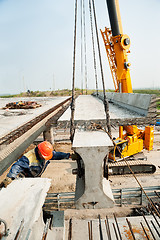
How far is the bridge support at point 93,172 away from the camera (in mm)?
2510

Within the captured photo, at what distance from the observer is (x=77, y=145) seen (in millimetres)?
2545

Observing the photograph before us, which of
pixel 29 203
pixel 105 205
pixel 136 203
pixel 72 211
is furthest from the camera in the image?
pixel 136 203

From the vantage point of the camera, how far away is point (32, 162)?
25.4 feet

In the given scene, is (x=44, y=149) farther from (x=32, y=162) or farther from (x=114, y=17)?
(x=114, y=17)

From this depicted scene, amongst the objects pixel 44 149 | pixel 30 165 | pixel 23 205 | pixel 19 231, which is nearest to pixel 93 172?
pixel 23 205

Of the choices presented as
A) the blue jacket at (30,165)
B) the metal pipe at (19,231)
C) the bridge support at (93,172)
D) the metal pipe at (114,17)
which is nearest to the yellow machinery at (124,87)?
the metal pipe at (114,17)

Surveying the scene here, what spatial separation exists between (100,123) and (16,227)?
262cm

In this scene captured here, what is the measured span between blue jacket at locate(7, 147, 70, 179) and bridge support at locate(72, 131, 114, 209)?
12.8ft

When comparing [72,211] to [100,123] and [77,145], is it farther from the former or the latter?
[77,145]

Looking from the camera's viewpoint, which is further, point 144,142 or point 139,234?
point 144,142

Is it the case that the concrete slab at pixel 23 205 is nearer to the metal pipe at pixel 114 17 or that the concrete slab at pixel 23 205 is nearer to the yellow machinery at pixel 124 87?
the yellow machinery at pixel 124 87

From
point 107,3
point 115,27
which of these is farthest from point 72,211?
point 107,3

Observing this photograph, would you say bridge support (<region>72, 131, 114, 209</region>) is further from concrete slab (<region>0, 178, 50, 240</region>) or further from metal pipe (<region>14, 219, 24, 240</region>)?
metal pipe (<region>14, 219, 24, 240</region>)

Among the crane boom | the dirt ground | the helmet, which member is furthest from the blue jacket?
the crane boom
